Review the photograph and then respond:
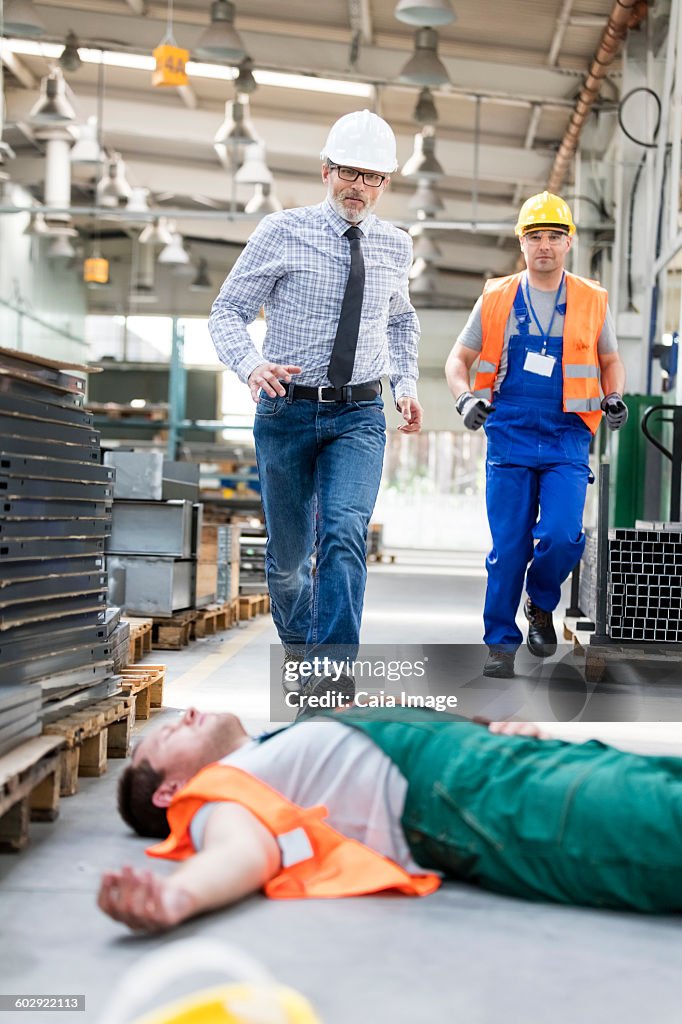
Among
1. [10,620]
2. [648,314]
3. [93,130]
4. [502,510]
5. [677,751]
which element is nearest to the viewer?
[10,620]

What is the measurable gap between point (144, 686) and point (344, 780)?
2.01 meters

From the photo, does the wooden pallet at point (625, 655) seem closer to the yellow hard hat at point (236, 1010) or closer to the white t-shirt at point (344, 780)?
the white t-shirt at point (344, 780)

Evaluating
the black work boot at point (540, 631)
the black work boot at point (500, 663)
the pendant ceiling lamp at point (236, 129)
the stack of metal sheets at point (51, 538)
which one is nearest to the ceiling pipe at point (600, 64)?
the pendant ceiling lamp at point (236, 129)

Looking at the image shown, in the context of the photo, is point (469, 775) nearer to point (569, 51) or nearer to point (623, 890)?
point (623, 890)

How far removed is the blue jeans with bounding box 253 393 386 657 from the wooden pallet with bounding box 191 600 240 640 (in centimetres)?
352

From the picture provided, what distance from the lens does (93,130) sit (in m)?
16.3

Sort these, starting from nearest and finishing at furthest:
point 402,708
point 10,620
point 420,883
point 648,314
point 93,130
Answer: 1. point 420,883
2. point 402,708
3. point 10,620
4. point 648,314
5. point 93,130

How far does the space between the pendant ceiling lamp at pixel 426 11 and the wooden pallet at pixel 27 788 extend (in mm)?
8150

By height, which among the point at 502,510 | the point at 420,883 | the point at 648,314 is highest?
the point at 648,314

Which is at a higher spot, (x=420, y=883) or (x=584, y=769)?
(x=584, y=769)

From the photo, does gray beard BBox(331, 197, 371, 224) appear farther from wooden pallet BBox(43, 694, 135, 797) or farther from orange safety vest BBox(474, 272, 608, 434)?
wooden pallet BBox(43, 694, 135, 797)

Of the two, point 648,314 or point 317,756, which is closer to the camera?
point 317,756

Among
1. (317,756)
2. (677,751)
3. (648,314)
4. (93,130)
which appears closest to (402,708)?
(317,756)

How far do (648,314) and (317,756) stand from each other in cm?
961
